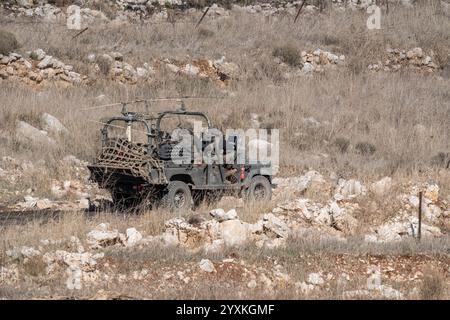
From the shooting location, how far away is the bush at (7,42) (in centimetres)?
2569

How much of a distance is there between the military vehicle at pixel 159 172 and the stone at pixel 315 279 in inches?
171

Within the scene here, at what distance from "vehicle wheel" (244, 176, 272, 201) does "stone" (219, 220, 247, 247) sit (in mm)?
3472

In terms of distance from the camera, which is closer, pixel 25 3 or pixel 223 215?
pixel 223 215

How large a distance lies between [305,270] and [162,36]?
21.0 m

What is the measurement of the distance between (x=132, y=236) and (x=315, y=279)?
9.77ft

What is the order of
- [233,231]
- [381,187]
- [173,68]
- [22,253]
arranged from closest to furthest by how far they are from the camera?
[22,253], [233,231], [381,187], [173,68]

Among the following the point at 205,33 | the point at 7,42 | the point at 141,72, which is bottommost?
the point at 141,72

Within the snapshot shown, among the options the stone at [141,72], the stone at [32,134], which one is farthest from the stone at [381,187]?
the stone at [141,72]

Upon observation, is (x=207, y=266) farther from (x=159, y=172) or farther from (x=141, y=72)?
(x=141, y=72)

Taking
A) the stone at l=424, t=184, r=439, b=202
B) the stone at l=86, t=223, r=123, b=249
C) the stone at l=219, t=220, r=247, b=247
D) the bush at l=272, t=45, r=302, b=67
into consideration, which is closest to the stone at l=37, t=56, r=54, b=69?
the bush at l=272, t=45, r=302, b=67

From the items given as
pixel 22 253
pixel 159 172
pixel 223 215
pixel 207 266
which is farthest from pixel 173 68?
pixel 207 266

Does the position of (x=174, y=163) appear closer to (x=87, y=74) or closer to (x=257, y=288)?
(x=257, y=288)

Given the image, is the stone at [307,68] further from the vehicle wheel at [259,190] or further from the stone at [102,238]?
A: the stone at [102,238]

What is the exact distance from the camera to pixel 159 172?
46.9 feet
